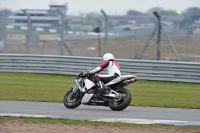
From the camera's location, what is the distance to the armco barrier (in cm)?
1973

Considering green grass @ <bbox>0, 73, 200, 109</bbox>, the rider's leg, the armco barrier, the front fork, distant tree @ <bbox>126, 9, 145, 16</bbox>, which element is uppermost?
distant tree @ <bbox>126, 9, 145, 16</bbox>

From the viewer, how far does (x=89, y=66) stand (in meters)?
20.9

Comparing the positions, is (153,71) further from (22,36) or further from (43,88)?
(22,36)

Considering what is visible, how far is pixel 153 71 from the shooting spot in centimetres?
2016

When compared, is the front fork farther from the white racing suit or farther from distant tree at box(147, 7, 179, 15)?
distant tree at box(147, 7, 179, 15)

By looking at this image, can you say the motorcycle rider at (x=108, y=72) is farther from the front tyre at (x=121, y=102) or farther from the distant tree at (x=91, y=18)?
the distant tree at (x=91, y=18)

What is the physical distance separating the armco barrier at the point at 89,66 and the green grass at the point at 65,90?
310mm

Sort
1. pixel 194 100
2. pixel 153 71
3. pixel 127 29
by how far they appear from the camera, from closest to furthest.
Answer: pixel 194 100 → pixel 153 71 → pixel 127 29

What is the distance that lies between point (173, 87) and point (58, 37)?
6282mm

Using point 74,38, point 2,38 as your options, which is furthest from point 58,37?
point 2,38

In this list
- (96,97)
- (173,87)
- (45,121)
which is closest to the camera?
(45,121)

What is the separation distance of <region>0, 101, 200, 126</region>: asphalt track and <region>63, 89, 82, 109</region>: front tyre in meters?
0.12

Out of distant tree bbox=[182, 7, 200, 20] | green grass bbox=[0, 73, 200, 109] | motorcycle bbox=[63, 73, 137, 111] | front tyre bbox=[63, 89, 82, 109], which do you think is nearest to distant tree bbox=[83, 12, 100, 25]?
green grass bbox=[0, 73, 200, 109]

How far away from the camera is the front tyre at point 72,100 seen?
501 inches
